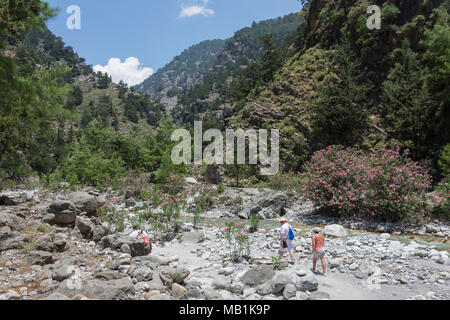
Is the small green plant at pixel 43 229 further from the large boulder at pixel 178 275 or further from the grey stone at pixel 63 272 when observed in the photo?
the large boulder at pixel 178 275

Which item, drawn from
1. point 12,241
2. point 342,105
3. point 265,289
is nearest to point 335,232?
point 265,289

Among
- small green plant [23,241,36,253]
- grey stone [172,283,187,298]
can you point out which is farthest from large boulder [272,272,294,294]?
small green plant [23,241,36,253]

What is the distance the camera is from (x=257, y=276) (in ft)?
21.3

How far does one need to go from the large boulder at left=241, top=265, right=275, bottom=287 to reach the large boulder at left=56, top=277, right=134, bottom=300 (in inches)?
103

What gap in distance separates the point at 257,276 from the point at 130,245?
446cm

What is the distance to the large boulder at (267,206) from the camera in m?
15.1

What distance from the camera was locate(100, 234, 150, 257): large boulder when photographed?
877 centimetres

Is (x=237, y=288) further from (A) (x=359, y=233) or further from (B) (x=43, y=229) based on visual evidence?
(A) (x=359, y=233)

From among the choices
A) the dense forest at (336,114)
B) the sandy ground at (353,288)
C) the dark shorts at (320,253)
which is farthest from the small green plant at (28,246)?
the dark shorts at (320,253)

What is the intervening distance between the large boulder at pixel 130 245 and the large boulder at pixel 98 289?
317 centimetres

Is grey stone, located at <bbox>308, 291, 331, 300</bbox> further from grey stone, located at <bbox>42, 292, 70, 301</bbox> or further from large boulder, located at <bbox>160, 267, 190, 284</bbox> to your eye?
grey stone, located at <bbox>42, 292, 70, 301</bbox>

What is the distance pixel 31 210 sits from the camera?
35.6ft

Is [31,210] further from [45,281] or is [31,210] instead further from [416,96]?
[416,96]

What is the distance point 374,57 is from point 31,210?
3019 centimetres
